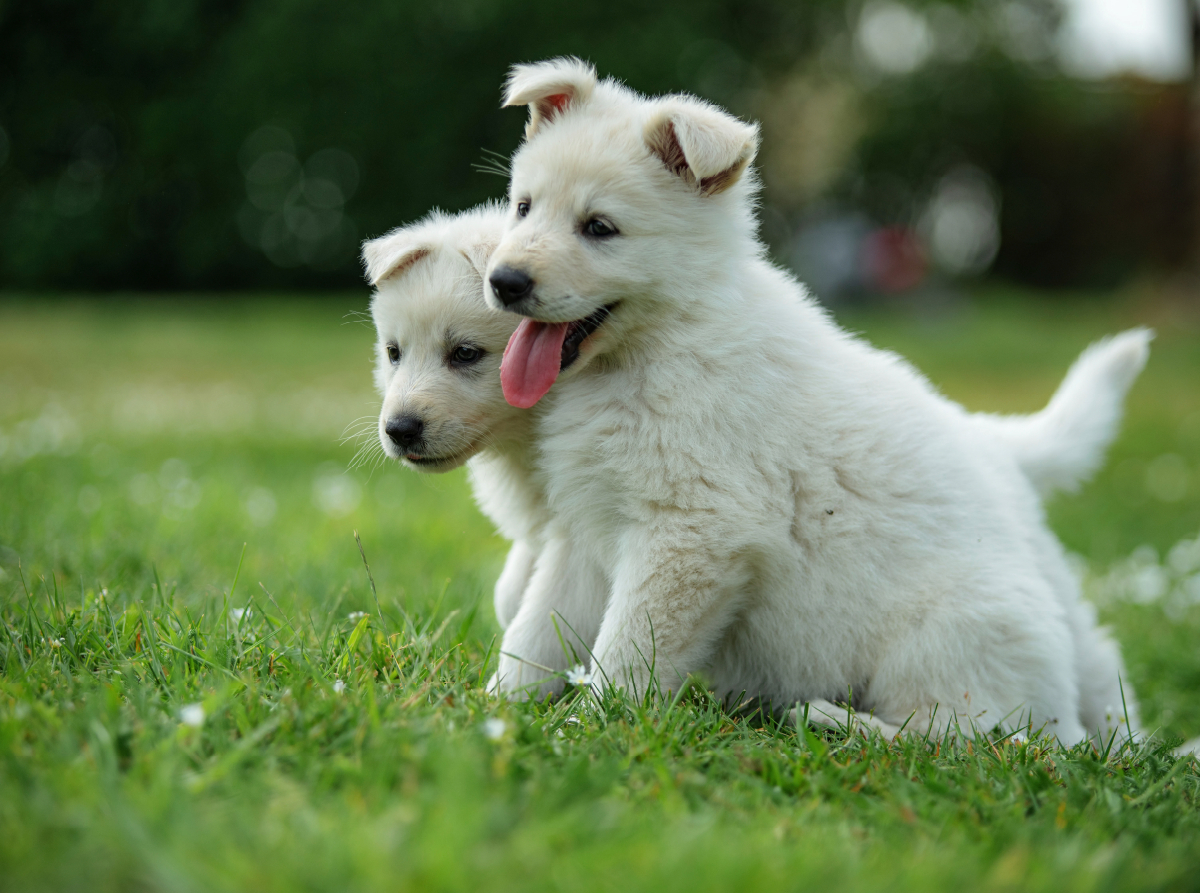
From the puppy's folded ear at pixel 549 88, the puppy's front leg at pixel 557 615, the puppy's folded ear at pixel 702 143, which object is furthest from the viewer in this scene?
the puppy's folded ear at pixel 549 88

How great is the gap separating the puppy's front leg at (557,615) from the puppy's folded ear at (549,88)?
130 cm

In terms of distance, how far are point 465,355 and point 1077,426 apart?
2168mm

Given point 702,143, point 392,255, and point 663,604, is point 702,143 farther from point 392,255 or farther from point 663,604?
point 663,604

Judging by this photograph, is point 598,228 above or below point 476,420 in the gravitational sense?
above

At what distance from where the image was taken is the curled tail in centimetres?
360

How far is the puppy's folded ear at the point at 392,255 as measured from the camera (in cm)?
316

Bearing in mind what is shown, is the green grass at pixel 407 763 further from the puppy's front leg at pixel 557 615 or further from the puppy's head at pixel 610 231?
the puppy's head at pixel 610 231

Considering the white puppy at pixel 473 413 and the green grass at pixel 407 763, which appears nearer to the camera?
the green grass at pixel 407 763

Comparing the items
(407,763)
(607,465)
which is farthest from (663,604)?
(407,763)

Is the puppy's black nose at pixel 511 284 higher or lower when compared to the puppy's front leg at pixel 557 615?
higher

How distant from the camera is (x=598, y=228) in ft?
9.41

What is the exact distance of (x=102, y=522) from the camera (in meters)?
4.41

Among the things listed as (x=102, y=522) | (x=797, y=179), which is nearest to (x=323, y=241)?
(x=797, y=179)

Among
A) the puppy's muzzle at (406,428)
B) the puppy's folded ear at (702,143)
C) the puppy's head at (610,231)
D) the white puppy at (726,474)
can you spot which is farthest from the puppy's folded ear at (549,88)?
the puppy's muzzle at (406,428)
